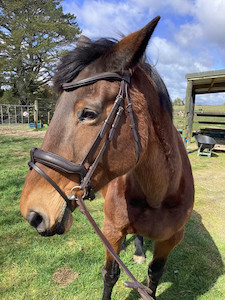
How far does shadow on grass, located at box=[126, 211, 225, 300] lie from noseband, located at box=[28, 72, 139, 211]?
2127mm

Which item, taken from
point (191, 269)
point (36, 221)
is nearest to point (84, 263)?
point (191, 269)

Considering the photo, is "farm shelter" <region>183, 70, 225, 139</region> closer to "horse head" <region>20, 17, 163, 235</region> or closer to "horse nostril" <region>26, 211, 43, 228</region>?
"horse head" <region>20, 17, 163, 235</region>

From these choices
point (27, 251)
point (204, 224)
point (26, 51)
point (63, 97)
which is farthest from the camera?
point (26, 51)

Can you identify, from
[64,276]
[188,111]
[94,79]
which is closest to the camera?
[94,79]

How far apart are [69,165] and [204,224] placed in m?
3.94

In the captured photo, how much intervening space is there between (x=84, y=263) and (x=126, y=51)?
281 cm

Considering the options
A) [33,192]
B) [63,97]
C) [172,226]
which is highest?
[63,97]

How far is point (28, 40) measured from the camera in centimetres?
2450

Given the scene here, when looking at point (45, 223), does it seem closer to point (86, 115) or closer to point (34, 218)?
point (34, 218)

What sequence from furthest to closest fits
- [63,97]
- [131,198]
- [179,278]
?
[179,278] → [131,198] → [63,97]

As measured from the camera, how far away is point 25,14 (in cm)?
2533

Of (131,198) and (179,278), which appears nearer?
(131,198)

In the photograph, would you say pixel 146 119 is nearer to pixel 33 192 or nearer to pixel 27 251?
pixel 33 192

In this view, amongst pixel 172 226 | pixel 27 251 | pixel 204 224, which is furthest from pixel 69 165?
pixel 204 224
